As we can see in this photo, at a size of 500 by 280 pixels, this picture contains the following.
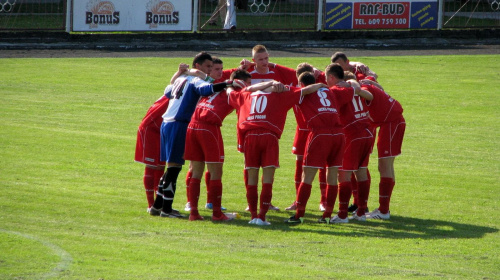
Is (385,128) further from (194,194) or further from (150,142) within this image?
(150,142)

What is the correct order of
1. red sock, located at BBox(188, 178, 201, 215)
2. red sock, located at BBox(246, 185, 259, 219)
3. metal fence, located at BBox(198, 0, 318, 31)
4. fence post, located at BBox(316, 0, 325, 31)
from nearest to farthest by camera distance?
red sock, located at BBox(246, 185, 259, 219), red sock, located at BBox(188, 178, 201, 215), fence post, located at BBox(316, 0, 325, 31), metal fence, located at BBox(198, 0, 318, 31)

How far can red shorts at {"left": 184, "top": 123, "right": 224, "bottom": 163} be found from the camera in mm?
9586

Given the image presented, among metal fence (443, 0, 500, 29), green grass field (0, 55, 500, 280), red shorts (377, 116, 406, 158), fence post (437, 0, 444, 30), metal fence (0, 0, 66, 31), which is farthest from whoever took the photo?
metal fence (443, 0, 500, 29)

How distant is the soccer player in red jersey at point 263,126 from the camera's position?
31.0ft

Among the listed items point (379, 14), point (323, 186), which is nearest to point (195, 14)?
point (379, 14)

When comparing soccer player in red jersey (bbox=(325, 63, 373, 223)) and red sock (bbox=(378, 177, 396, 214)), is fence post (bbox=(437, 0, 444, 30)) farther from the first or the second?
Result: soccer player in red jersey (bbox=(325, 63, 373, 223))

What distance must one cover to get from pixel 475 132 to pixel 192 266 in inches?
429

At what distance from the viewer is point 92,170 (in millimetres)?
12820

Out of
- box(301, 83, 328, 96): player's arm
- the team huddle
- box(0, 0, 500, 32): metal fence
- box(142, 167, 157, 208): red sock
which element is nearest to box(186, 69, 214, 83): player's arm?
the team huddle

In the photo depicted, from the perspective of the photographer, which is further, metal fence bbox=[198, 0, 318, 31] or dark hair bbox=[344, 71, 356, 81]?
metal fence bbox=[198, 0, 318, 31]

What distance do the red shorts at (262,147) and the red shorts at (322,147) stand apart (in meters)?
0.44

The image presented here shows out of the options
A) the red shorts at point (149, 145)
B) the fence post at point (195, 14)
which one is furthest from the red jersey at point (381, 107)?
the fence post at point (195, 14)

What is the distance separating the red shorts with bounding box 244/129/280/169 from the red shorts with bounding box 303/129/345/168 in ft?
1.43

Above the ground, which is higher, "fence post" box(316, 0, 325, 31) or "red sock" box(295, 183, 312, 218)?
"fence post" box(316, 0, 325, 31)
